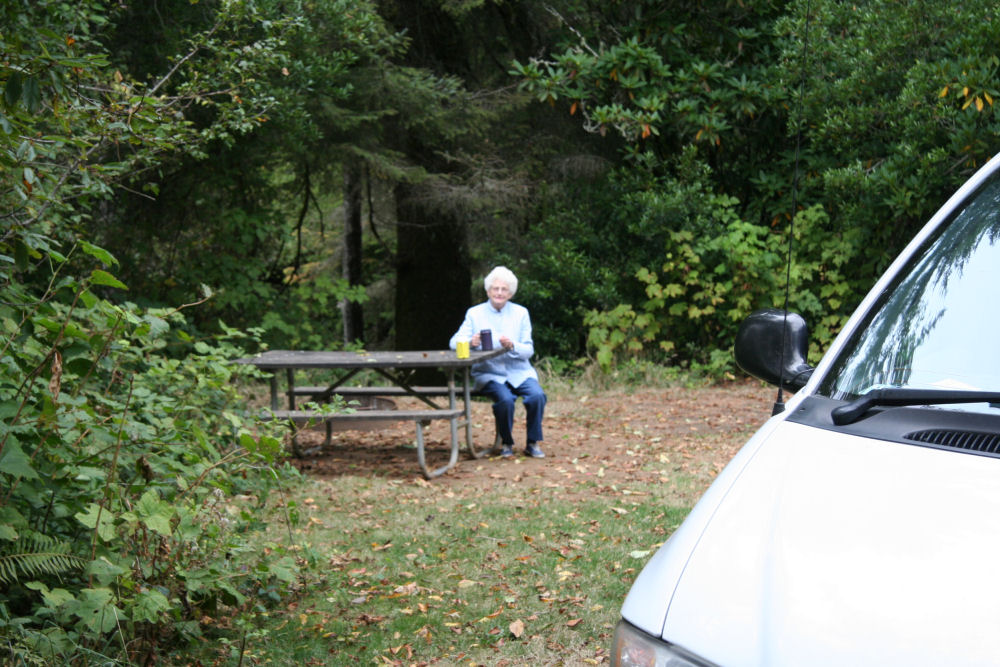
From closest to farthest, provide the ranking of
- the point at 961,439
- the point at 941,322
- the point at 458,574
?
the point at 961,439 → the point at 941,322 → the point at 458,574

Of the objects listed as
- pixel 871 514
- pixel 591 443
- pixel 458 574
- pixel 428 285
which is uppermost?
pixel 871 514

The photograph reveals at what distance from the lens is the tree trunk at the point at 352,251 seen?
52.3ft

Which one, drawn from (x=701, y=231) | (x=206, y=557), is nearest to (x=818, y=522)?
(x=206, y=557)

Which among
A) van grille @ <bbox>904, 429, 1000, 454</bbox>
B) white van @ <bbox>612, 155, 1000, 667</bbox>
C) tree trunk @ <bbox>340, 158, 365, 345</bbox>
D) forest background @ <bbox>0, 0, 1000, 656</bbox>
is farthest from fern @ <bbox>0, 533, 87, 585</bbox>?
tree trunk @ <bbox>340, 158, 365, 345</bbox>

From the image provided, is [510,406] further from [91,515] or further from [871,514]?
[871,514]

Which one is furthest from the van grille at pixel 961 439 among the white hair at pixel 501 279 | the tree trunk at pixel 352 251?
the tree trunk at pixel 352 251

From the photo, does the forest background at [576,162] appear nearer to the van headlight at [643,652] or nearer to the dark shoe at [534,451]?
the dark shoe at [534,451]

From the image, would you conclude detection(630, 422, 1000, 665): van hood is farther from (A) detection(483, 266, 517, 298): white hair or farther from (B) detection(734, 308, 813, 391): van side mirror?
(A) detection(483, 266, 517, 298): white hair

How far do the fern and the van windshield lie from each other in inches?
101

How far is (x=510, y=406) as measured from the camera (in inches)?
333

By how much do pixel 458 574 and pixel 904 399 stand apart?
349cm

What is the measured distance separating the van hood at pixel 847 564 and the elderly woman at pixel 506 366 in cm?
638

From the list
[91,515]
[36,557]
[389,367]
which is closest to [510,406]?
[389,367]

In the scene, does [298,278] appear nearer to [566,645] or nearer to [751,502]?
[566,645]
